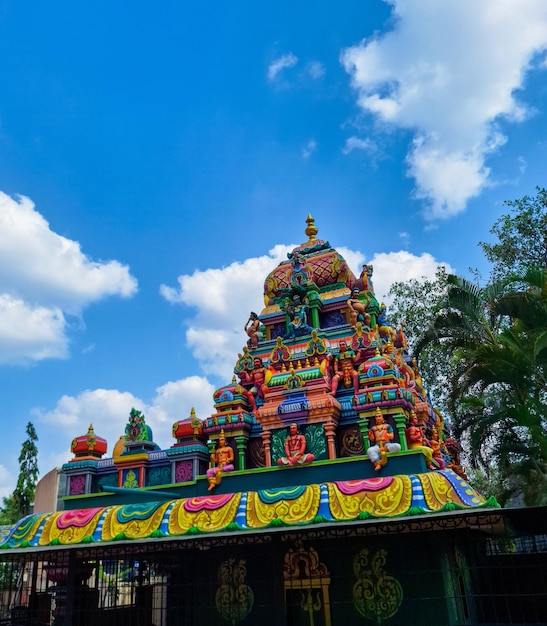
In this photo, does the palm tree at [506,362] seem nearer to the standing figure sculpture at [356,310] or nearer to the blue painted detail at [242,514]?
the standing figure sculpture at [356,310]

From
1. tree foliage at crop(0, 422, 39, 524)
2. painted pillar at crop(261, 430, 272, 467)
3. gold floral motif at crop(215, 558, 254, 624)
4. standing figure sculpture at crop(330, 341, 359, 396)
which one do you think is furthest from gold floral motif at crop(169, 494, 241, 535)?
tree foliage at crop(0, 422, 39, 524)

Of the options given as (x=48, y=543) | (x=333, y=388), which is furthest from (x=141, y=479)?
(x=333, y=388)

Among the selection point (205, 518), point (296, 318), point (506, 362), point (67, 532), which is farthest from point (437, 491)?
point (67, 532)

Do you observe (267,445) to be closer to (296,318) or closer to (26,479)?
(296,318)

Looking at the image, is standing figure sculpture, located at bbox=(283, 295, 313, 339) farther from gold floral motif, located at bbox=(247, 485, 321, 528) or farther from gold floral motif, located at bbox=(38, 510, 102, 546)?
gold floral motif, located at bbox=(38, 510, 102, 546)

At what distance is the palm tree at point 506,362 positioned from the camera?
1337cm

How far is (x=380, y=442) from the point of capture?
12.2 meters

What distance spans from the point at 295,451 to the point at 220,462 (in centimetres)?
191

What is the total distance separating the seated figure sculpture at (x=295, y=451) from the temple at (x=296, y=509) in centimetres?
3

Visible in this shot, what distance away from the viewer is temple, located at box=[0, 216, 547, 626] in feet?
34.4

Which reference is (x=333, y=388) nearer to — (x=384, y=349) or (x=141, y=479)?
(x=384, y=349)

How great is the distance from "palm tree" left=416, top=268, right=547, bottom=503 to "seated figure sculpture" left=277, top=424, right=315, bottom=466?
4.93 m

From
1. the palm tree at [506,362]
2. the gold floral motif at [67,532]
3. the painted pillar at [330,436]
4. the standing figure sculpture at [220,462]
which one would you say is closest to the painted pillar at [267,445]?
the standing figure sculpture at [220,462]

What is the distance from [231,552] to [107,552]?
2.62m
